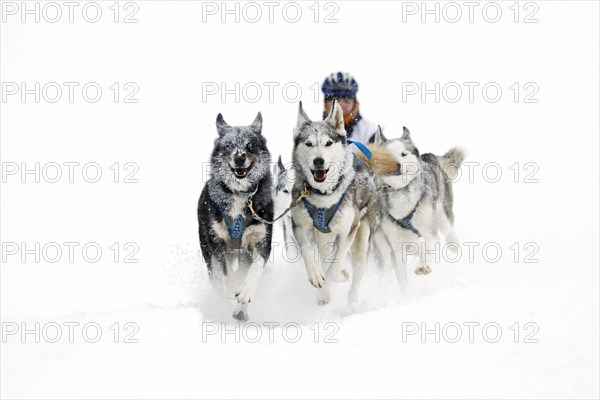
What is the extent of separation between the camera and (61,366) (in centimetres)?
392

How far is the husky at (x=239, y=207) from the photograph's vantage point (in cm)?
520

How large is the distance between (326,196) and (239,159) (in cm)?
87

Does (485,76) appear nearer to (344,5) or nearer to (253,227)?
(253,227)

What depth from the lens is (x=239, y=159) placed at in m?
5.08

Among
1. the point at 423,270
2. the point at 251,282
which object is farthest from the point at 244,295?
the point at 423,270

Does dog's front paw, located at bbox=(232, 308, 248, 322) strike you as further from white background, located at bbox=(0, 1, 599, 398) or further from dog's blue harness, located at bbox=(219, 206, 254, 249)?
dog's blue harness, located at bbox=(219, 206, 254, 249)

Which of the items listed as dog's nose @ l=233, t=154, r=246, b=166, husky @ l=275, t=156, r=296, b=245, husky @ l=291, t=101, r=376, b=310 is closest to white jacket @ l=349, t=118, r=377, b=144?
husky @ l=291, t=101, r=376, b=310

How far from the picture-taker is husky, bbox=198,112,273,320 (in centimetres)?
520

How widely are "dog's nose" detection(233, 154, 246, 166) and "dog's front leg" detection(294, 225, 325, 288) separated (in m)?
0.85

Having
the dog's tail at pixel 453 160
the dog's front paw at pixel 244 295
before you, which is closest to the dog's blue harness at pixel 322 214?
the dog's front paw at pixel 244 295

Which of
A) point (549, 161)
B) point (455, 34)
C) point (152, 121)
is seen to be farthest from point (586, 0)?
point (549, 161)

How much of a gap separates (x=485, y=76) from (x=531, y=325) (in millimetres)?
33698

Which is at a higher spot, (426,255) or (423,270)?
(426,255)

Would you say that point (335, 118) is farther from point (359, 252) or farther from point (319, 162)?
point (359, 252)
